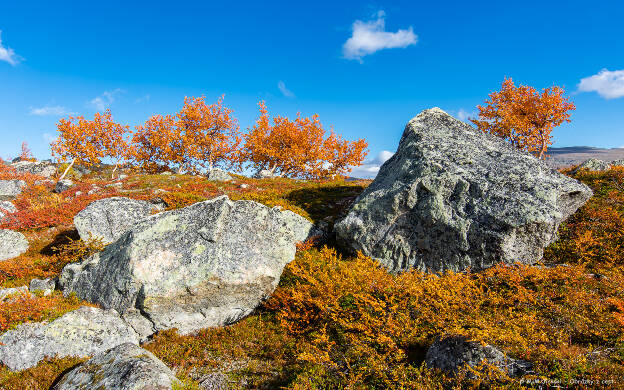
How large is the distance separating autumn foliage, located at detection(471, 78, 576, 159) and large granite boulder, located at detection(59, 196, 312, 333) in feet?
104

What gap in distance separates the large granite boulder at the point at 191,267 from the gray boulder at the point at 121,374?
2.43m

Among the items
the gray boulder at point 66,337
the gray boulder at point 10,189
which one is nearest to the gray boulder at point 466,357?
the gray boulder at point 66,337

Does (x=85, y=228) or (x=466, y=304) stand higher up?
(x=85, y=228)

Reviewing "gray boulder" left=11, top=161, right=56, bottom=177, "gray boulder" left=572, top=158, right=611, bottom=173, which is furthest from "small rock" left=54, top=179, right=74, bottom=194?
"gray boulder" left=572, top=158, right=611, bottom=173

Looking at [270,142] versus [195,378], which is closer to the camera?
[195,378]

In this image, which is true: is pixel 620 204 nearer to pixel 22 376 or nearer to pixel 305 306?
pixel 305 306

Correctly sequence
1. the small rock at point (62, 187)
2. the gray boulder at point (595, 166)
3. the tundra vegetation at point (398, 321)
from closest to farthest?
the tundra vegetation at point (398, 321), the gray boulder at point (595, 166), the small rock at point (62, 187)

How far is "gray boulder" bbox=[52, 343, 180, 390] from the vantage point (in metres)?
6.32

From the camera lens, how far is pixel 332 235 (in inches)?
648

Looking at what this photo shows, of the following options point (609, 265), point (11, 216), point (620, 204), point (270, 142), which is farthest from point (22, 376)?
point (270, 142)

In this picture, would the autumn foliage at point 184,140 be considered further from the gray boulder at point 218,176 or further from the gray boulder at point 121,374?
the gray boulder at point 121,374

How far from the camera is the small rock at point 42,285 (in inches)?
458

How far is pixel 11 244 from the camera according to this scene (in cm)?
1566

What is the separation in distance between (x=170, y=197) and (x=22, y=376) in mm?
12525
